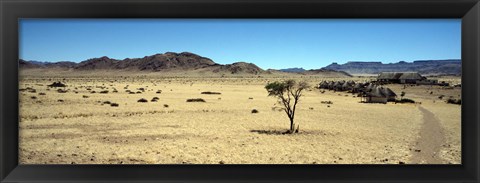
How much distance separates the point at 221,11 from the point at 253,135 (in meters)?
7.16

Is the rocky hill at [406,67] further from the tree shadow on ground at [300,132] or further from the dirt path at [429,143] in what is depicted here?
the tree shadow on ground at [300,132]

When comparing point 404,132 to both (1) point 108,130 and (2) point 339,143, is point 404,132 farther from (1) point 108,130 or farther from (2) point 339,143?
(1) point 108,130

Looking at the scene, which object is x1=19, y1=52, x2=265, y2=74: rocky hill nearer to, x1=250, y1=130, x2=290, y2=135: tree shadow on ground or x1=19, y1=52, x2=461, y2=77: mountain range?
x1=19, y1=52, x2=461, y2=77: mountain range

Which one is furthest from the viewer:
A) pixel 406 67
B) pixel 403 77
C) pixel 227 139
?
pixel 406 67

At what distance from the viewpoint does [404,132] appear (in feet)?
40.0

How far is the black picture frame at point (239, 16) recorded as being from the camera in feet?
11.6

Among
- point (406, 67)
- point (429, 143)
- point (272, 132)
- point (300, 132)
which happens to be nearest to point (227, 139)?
point (272, 132)

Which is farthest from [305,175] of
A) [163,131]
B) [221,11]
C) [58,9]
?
[163,131]

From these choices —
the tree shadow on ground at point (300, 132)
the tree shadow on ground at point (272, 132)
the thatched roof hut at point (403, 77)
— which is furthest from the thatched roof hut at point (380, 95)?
the thatched roof hut at point (403, 77)

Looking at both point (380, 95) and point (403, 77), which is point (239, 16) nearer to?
point (380, 95)

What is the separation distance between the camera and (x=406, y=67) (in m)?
113

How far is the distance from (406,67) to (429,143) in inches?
4419

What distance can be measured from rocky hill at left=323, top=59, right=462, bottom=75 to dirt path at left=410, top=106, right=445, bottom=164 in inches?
2745

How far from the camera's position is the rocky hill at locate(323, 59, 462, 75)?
8221 centimetres
